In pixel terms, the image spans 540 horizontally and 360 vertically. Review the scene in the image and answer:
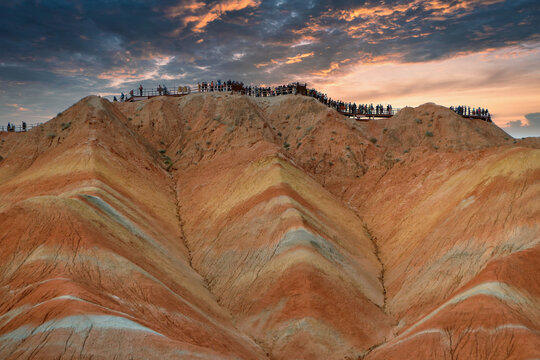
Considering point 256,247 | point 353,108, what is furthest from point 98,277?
point 353,108

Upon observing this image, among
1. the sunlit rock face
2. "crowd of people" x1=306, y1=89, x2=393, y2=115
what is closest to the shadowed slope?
the sunlit rock face

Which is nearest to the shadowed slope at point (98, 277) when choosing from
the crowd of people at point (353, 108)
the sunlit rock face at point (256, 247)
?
the sunlit rock face at point (256, 247)

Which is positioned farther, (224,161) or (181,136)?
(181,136)

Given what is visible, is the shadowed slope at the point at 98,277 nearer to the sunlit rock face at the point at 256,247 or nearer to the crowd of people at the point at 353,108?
the sunlit rock face at the point at 256,247

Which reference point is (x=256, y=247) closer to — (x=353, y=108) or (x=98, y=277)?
(x=98, y=277)

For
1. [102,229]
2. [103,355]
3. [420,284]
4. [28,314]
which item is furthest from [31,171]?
A: [420,284]

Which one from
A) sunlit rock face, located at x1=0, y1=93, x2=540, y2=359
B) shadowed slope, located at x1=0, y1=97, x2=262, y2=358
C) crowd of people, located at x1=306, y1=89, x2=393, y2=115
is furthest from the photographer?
crowd of people, located at x1=306, y1=89, x2=393, y2=115

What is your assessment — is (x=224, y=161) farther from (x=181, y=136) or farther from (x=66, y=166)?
(x=66, y=166)

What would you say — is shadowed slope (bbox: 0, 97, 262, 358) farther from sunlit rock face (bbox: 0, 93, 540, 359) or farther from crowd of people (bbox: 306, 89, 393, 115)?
crowd of people (bbox: 306, 89, 393, 115)
